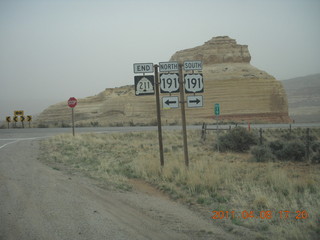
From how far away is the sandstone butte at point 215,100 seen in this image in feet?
171

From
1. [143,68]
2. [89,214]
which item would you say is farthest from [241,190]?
[143,68]

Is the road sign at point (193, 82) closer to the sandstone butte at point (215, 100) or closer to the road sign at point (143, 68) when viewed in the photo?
the road sign at point (143, 68)

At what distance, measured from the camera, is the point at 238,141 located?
55.6ft

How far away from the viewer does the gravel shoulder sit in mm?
4359

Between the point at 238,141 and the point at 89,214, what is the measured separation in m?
13.1

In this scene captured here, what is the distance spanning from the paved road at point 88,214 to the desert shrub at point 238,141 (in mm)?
10738

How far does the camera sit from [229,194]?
22.1ft

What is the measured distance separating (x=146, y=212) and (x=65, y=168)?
211 inches

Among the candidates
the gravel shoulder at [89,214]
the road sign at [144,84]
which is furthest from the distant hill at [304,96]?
the gravel shoulder at [89,214]

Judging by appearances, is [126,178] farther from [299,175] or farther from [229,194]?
[299,175]

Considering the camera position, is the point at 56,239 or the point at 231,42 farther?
the point at 231,42

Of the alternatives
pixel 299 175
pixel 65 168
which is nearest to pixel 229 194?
pixel 299 175
